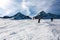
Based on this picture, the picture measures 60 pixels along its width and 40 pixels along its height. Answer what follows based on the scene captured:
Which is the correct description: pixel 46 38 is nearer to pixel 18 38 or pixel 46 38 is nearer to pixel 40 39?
pixel 40 39

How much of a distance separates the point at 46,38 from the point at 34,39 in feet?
3.83

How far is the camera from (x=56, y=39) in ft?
39.0

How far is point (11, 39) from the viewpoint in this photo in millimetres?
11820

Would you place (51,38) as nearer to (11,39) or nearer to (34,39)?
(34,39)

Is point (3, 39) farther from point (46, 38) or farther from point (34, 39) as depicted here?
point (46, 38)

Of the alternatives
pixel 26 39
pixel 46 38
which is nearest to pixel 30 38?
pixel 26 39

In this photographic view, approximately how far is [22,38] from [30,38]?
0.72 m

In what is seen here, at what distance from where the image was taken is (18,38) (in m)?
12.1

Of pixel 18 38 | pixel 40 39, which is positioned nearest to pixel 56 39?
pixel 40 39

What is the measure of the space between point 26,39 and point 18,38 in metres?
0.79

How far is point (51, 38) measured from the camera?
12.2 metres

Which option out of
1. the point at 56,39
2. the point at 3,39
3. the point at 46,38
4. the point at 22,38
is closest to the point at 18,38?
the point at 22,38

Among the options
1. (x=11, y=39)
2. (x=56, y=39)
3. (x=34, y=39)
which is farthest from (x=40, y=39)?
(x=11, y=39)

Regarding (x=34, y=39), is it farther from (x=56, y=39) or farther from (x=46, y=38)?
(x=56, y=39)
